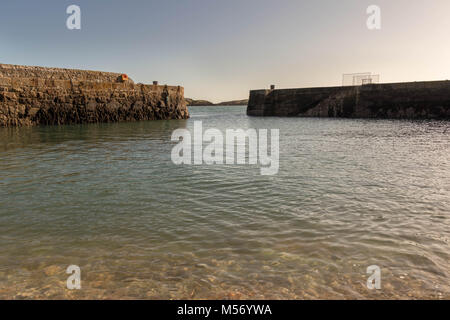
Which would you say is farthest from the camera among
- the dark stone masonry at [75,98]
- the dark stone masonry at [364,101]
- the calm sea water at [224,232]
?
the dark stone masonry at [364,101]

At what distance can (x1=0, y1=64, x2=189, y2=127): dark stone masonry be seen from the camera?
18.9 m

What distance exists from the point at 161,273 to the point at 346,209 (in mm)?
2890

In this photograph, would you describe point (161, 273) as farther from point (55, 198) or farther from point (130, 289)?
point (55, 198)

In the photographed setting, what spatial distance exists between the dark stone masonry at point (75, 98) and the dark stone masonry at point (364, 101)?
13.1 meters

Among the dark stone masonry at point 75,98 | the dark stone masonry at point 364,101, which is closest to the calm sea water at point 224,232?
the dark stone masonry at point 75,98

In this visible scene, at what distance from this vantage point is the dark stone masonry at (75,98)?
18.9 meters

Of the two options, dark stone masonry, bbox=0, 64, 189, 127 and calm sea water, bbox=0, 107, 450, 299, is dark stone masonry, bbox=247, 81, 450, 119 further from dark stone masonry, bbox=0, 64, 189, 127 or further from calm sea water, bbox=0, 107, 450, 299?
calm sea water, bbox=0, 107, 450, 299

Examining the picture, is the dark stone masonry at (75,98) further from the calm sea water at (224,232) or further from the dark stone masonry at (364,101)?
the calm sea water at (224,232)

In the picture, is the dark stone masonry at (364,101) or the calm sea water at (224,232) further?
the dark stone masonry at (364,101)

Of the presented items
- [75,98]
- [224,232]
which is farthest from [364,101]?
[224,232]

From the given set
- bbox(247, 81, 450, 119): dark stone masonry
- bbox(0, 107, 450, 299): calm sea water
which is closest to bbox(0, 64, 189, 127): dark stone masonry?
bbox(247, 81, 450, 119): dark stone masonry

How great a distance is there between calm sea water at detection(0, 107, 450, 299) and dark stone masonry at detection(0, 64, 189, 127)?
14843 millimetres

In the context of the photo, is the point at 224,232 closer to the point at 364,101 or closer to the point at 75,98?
the point at 75,98

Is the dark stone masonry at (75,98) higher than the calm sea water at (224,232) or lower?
higher
